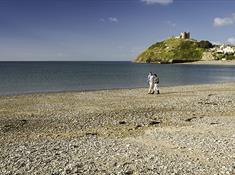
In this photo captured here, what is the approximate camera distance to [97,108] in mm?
31531

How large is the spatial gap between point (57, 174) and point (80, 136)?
6779mm

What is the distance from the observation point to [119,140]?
18.7 meters

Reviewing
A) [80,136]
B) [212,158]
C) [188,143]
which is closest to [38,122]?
[80,136]

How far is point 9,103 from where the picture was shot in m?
36.4

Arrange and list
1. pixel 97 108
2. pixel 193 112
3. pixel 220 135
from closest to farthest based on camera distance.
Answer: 1. pixel 220 135
2. pixel 193 112
3. pixel 97 108

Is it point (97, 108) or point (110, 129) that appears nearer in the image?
point (110, 129)

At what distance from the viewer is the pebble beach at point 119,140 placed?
→ 13898 mm

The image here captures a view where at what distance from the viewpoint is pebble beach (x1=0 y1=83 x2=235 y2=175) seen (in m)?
13.9

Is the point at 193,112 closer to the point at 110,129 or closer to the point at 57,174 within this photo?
the point at 110,129

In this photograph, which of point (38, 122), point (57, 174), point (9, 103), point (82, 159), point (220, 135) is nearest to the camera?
point (57, 174)

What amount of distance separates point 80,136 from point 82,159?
498 centimetres

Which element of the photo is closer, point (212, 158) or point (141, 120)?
point (212, 158)

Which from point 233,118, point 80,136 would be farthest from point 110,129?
point 233,118

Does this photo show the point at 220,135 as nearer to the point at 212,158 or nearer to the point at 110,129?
→ the point at 212,158
